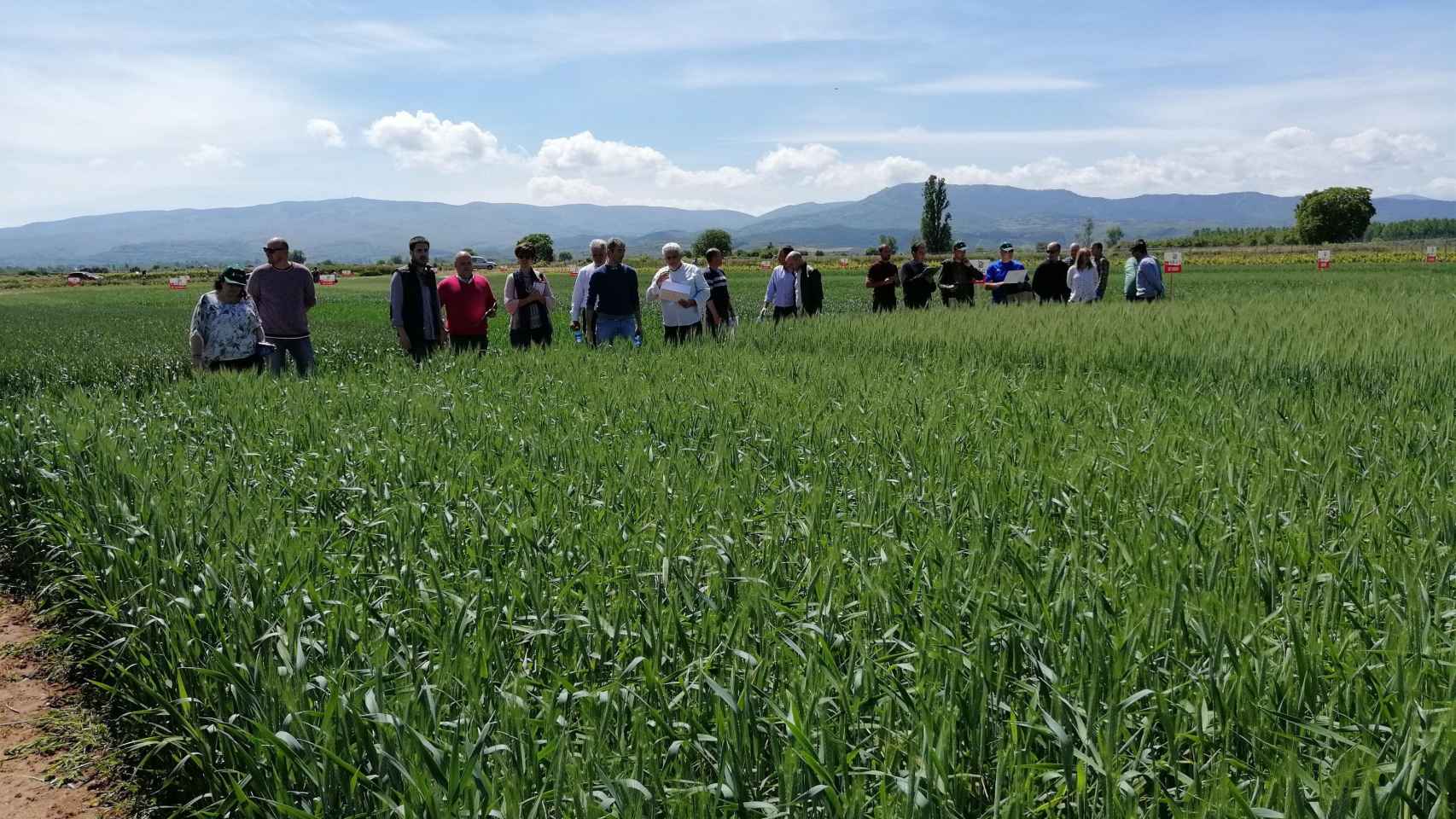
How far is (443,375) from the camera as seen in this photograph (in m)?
9.30

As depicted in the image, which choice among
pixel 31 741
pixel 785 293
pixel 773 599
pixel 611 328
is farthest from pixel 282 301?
pixel 773 599

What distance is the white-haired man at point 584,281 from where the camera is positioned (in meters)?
11.5

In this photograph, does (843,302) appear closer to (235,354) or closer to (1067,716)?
(235,354)

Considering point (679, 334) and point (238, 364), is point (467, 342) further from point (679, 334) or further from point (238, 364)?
point (238, 364)

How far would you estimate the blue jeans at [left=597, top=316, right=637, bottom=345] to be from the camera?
478 inches

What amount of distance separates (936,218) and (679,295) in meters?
118

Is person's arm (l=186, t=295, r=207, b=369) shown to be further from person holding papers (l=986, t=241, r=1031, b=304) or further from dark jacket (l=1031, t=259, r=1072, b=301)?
dark jacket (l=1031, t=259, r=1072, b=301)

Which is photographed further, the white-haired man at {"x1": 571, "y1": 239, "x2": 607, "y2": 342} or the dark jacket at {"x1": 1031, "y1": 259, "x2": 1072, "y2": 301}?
the dark jacket at {"x1": 1031, "y1": 259, "x2": 1072, "y2": 301}

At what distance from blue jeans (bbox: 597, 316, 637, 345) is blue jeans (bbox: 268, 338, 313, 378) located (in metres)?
3.18

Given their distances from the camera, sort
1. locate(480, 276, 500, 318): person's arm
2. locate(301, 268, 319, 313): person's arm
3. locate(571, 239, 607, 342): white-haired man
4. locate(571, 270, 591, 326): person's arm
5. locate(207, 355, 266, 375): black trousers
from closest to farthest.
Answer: locate(207, 355, 266, 375): black trousers, locate(301, 268, 319, 313): person's arm, locate(571, 239, 607, 342): white-haired man, locate(480, 276, 500, 318): person's arm, locate(571, 270, 591, 326): person's arm

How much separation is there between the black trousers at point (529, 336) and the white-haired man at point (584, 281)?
0.35 meters

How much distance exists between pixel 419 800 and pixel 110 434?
5450mm

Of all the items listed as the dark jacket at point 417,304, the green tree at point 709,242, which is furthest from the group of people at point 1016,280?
the green tree at point 709,242

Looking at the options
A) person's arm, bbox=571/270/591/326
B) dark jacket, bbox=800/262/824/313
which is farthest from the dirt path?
dark jacket, bbox=800/262/824/313
